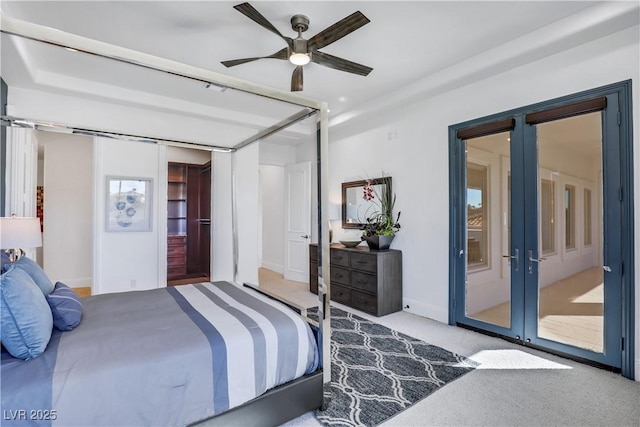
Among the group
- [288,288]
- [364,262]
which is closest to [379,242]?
[364,262]

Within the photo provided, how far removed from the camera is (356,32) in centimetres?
282

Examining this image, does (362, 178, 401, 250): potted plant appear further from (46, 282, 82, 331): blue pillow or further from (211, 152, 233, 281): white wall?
(46, 282, 82, 331): blue pillow

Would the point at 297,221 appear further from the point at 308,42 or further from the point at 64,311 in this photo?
the point at 64,311

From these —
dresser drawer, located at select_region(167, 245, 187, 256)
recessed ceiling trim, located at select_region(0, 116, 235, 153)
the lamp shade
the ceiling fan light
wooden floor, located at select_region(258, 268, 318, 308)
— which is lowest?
wooden floor, located at select_region(258, 268, 318, 308)

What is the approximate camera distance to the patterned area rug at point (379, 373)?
6.76 ft

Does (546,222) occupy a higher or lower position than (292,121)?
lower

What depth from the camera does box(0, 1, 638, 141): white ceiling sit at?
2.47 metres

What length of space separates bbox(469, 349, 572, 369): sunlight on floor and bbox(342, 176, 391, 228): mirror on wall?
2.36 metres

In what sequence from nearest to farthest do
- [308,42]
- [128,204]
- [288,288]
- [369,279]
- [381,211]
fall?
[308,42], [369,279], [128,204], [381,211], [288,288]

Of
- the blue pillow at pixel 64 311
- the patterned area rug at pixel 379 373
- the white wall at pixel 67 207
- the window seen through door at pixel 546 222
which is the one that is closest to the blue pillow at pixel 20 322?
the blue pillow at pixel 64 311

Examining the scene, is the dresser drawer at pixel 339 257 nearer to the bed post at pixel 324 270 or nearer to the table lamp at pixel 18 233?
the bed post at pixel 324 270

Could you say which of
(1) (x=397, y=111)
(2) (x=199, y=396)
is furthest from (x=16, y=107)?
(1) (x=397, y=111)

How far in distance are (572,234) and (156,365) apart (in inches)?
139

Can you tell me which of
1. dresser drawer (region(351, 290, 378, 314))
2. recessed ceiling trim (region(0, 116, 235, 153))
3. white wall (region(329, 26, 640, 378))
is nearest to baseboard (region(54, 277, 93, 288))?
recessed ceiling trim (region(0, 116, 235, 153))
